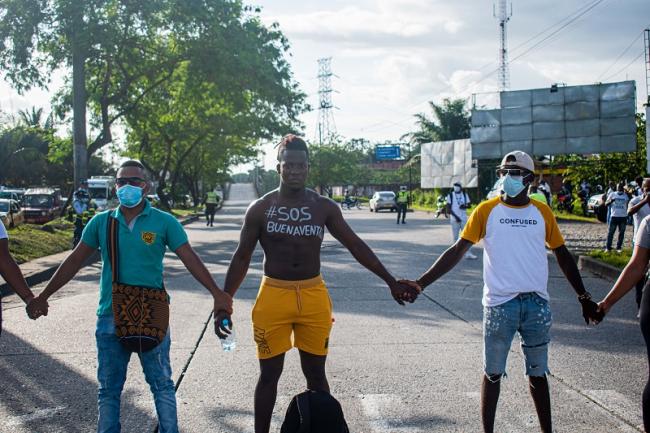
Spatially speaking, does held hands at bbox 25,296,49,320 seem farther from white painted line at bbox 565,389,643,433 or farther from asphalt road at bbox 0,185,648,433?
white painted line at bbox 565,389,643,433

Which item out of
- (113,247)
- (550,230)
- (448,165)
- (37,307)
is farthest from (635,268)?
(448,165)

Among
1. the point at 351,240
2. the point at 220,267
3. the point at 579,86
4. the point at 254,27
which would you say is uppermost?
the point at 254,27

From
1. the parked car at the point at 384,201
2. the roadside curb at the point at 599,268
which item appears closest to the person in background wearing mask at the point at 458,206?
the roadside curb at the point at 599,268

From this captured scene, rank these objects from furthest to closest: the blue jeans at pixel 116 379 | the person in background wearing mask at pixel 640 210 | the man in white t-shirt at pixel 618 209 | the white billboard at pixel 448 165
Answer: the white billboard at pixel 448 165 < the man in white t-shirt at pixel 618 209 < the person in background wearing mask at pixel 640 210 < the blue jeans at pixel 116 379

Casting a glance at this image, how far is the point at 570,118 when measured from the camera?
33.4 meters

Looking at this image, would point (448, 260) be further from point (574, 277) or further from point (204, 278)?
point (204, 278)

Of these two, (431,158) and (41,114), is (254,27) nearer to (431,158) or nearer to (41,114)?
(431,158)

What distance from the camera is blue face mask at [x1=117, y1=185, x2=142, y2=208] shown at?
14.4ft

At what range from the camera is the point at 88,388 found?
20.7 feet

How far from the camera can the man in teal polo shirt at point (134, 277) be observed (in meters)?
4.29

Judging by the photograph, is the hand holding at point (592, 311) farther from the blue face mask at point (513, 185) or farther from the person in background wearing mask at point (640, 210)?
the person in background wearing mask at point (640, 210)

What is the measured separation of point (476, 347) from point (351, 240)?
357 centimetres

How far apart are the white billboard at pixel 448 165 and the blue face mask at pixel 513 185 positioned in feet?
156

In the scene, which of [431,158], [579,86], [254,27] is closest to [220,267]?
[254,27]
